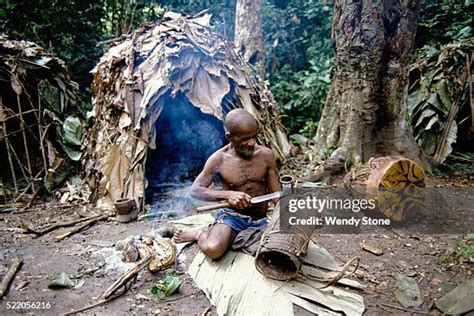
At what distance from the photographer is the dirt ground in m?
2.49

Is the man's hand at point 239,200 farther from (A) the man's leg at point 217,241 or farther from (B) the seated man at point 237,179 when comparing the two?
(A) the man's leg at point 217,241

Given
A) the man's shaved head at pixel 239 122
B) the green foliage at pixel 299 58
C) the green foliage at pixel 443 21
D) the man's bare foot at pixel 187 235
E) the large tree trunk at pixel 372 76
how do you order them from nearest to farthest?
1. the man's shaved head at pixel 239 122
2. the man's bare foot at pixel 187 235
3. the large tree trunk at pixel 372 76
4. the green foliage at pixel 443 21
5. the green foliage at pixel 299 58

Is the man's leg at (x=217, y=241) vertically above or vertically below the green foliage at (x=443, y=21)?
below

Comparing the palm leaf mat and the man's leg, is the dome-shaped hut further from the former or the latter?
the palm leaf mat

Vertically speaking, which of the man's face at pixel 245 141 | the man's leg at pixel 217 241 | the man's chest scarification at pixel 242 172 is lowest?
the man's leg at pixel 217 241

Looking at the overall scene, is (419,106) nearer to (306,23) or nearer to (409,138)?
(409,138)

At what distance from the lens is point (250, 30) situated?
7637mm

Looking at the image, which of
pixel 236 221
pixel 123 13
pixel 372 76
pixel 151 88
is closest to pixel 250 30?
pixel 123 13

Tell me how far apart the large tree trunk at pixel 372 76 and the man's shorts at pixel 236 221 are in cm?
159

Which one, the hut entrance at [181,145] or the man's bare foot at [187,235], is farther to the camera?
the hut entrance at [181,145]

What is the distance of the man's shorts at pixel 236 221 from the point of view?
283 cm

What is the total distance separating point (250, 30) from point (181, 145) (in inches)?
126

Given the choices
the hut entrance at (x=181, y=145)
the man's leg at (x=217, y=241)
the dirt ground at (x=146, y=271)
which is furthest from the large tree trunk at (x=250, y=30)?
the man's leg at (x=217, y=241)

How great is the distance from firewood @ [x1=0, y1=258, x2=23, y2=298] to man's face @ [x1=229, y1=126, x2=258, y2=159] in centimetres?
190
